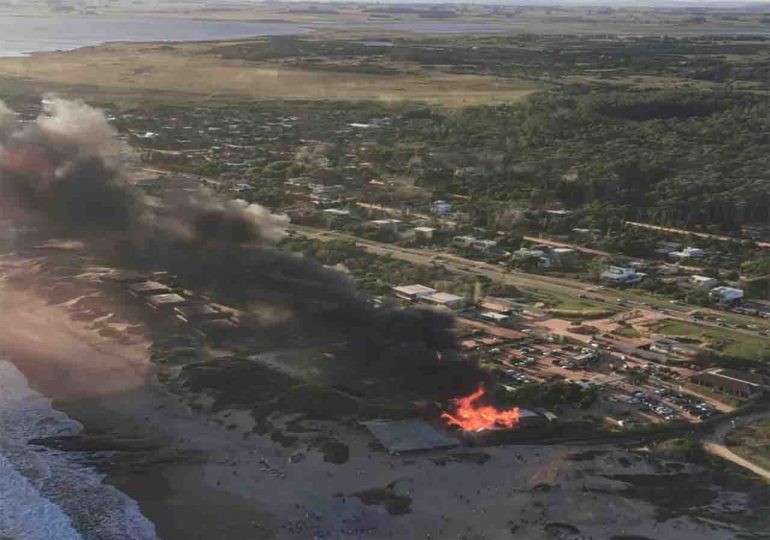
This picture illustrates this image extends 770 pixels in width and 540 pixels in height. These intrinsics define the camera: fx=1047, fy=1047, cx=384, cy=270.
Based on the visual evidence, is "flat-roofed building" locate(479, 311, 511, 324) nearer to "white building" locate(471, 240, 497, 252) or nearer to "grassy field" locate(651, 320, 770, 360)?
"grassy field" locate(651, 320, 770, 360)

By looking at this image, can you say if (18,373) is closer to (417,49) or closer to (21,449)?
(21,449)

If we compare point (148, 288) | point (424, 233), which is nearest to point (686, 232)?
point (424, 233)

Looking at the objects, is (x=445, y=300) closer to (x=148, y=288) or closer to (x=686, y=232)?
(x=148, y=288)

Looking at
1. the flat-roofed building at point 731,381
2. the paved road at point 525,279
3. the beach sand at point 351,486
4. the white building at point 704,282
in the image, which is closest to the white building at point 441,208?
the paved road at point 525,279

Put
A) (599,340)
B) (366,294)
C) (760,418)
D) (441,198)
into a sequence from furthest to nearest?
(441,198)
(366,294)
(599,340)
(760,418)

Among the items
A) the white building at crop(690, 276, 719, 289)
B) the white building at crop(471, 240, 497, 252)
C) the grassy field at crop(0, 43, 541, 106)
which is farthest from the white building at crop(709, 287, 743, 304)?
the grassy field at crop(0, 43, 541, 106)

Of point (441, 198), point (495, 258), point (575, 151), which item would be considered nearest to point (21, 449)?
point (495, 258)
